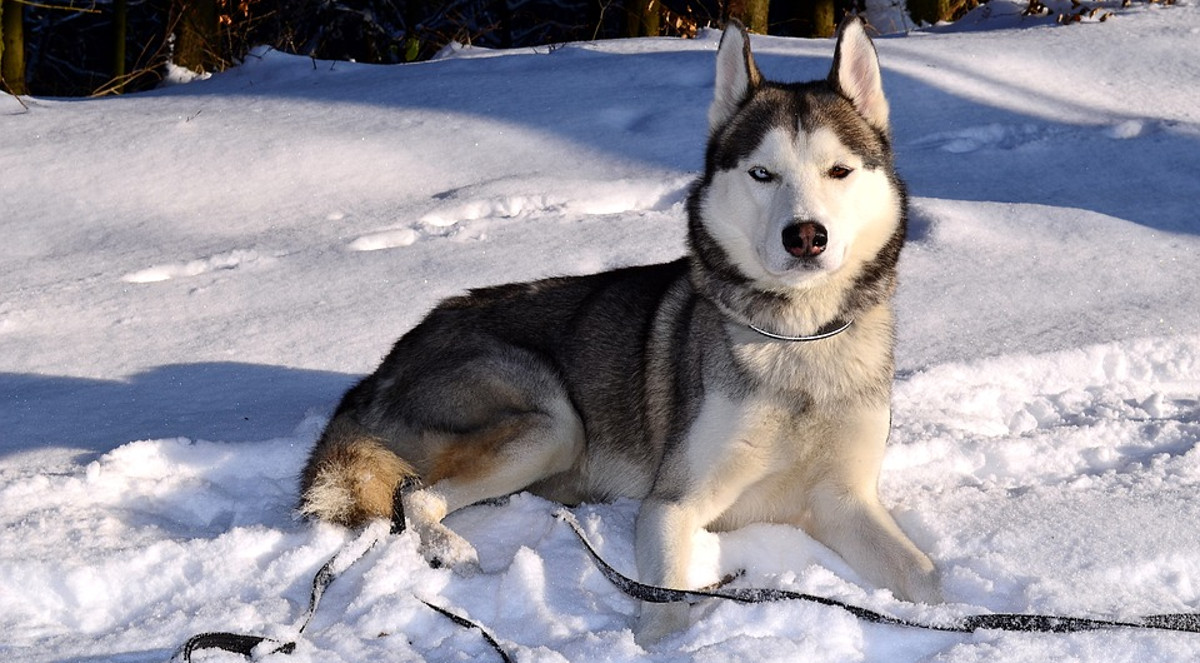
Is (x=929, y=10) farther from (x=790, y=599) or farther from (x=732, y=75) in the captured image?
(x=790, y=599)

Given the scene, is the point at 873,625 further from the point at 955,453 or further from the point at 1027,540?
the point at 955,453

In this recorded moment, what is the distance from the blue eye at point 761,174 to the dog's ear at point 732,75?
0.38 m

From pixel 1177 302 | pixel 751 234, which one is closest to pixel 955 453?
pixel 751 234

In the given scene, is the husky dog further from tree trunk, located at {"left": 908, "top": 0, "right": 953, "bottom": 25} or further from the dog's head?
tree trunk, located at {"left": 908, "top": 0, "right": 953, "bottom": 25}

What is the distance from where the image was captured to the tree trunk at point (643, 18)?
11055mm

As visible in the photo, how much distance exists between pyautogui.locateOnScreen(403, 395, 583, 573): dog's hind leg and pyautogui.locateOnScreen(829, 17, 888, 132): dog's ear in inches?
48.8

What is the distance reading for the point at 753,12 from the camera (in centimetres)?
1043

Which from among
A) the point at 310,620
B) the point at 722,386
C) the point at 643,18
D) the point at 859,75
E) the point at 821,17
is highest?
the point at 859,75

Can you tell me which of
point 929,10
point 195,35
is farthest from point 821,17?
point 195,35

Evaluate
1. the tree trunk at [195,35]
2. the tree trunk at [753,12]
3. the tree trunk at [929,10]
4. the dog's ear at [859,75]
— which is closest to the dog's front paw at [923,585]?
the dog's ear at [859,75]

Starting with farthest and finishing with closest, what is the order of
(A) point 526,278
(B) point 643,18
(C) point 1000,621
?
(B) point 643,18, (A) point 526,278, (C) point 1000,621

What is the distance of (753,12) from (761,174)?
24.5 feet

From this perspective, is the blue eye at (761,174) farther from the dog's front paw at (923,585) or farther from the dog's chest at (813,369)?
the dog's front paw at (923,585)

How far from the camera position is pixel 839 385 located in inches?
136
